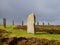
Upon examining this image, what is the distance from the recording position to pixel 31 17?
113 ft

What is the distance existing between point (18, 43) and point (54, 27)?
11.2 metres

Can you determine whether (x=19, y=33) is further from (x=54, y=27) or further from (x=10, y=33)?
(x=54, y=27)

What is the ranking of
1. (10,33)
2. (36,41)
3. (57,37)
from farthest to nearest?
1. (10,33)
2. (57,37)
3. (36,41)

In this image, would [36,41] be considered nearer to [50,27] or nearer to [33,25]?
[33,25]

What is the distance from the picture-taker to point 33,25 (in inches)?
1358

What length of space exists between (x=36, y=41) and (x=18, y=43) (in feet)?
6.08

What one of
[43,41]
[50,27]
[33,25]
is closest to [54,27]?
[50,27]

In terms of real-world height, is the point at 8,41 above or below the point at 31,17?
below

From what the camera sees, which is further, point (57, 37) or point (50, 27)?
point (50, 27)

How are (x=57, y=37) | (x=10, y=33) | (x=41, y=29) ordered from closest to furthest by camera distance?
(x=57, y=37), (x=10, y=33), (x=41, y=29)

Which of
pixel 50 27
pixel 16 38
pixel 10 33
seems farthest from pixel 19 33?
pixel 50 27

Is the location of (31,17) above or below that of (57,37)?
above

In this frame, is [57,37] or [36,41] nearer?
[36,41]

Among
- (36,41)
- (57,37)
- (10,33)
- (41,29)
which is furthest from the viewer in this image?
(41,29)
